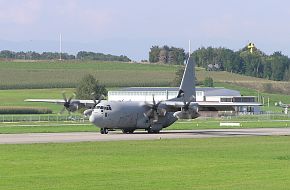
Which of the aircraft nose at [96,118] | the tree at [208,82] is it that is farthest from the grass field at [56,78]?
the aircraft nose at [96,118]

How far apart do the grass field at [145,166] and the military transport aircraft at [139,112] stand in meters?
14.8

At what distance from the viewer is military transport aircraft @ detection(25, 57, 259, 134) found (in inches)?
2643

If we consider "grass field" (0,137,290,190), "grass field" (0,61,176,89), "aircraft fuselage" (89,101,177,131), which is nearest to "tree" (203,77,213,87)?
"grass field" (0,61,176,89)

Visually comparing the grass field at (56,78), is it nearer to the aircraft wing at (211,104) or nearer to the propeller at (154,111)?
the aircraft wing at (211,104)

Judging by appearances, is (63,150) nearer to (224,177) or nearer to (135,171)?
(135,171)

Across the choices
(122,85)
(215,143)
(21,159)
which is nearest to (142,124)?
(215,143)

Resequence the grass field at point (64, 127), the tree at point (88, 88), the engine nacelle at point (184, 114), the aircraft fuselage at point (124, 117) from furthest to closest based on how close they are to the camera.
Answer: the tree at point (88, 88) < the grass field at point (64, 127) < the engine nacelle at point (184, 114) < the aircraft fuselage at point (124, 117)

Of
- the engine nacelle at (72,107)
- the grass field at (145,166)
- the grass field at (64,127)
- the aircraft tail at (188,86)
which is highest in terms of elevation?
the aircraft tail at (188,86)

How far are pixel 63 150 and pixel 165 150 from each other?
18.0 feet

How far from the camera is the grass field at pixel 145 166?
94.6 ft

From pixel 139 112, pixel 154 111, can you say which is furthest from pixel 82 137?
pixel 154 111

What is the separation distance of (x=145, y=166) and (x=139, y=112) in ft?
115

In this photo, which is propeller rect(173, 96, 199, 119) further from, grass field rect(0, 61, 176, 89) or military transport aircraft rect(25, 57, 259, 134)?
grass field rect(0, 61, 176, 89)

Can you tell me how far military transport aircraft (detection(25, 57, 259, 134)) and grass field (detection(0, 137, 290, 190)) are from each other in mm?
14843
